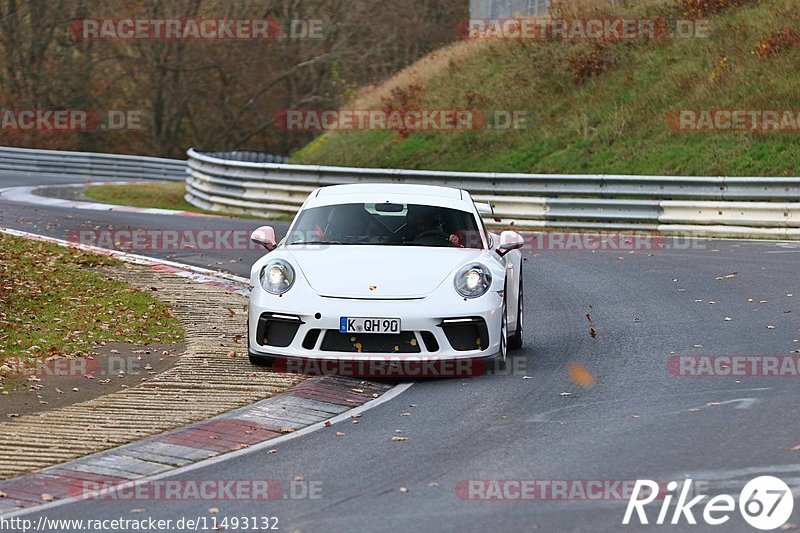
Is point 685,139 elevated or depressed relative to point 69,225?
elevated

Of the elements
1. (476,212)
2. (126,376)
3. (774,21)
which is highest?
(774,21)

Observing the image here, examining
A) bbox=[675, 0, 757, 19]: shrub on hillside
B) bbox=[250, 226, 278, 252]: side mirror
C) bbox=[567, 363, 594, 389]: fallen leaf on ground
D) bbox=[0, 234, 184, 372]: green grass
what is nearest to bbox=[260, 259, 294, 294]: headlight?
bbox=[250, 226, 278, 252]: side mirror

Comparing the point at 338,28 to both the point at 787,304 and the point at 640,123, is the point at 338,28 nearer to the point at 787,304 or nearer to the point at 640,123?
the point at 640,123

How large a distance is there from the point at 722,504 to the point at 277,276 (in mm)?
4724

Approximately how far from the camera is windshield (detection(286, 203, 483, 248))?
10.9 m

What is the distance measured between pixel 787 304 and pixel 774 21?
1997 cm

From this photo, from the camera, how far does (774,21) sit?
31.5 m

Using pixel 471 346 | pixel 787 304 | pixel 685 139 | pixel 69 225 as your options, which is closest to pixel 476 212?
pixel 471 346

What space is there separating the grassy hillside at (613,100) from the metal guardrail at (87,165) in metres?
8.02

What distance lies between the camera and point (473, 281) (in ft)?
33.2

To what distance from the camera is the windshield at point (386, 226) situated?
1090cm

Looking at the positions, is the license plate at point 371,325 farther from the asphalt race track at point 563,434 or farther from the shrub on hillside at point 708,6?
the shrub on hillside at point 708,6

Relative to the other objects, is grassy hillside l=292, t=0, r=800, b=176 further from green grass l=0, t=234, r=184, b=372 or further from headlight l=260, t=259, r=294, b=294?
headlight l=260, t=259, r=294, b=294

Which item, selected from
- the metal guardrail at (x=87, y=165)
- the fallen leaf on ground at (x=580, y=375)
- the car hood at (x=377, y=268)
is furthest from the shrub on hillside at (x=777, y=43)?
the fallen leaf on ground at (x=580, y=375)
